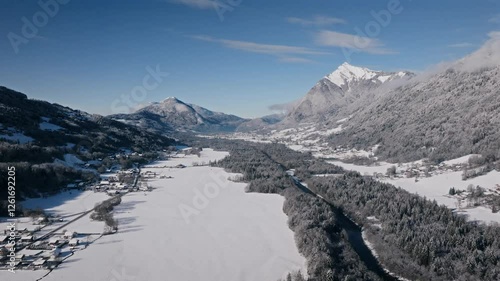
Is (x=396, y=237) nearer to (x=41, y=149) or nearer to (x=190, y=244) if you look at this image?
(x=190, y=244)

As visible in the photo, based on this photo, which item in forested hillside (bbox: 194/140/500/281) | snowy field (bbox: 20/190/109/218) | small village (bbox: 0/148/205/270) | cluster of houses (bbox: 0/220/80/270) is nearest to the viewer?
cluster of houses (bbox: 0/220/80/270)

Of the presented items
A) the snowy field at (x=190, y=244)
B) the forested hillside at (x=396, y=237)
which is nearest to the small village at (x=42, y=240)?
the snowy field at (x=190, y=244)

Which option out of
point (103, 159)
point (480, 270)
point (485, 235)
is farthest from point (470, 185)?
point (103, 159)

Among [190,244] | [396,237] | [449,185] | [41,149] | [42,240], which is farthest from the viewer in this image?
[41,149]

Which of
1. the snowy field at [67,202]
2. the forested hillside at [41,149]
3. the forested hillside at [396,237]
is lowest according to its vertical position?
A: the forested hillside at [396,237]

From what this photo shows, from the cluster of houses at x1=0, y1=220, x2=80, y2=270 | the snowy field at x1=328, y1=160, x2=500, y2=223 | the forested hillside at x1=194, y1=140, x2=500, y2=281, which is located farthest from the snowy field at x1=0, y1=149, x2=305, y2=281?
the snowy field at x1=328, y1=160, x2=500, y2=223

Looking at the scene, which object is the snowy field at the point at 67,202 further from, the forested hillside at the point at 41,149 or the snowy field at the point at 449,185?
the snowy field at the point at 449,185

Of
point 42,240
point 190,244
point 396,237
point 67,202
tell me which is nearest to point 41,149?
point 67,202

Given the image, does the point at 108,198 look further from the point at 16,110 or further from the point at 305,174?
Answer: the point at 16,110

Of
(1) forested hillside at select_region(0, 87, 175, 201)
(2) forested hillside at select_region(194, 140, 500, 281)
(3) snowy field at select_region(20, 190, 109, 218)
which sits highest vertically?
(1) forested hillside at select_region(0, 87, 175, 201)

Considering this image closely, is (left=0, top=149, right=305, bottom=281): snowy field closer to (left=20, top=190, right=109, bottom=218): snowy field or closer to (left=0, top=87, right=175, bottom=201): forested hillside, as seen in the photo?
(left=20, top=190, right=109, bottom=218): snowy field
